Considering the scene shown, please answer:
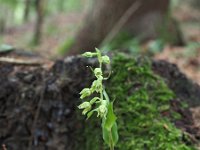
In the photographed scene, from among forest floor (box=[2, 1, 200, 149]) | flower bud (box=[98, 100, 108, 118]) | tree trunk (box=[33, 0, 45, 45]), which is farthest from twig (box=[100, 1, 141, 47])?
flower bud (box=[98, 100, 108, 118])

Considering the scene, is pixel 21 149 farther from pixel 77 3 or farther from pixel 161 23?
pixel 77 3

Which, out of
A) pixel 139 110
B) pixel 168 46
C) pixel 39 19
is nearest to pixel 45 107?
pixel 139 110

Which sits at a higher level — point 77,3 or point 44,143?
point 77,3

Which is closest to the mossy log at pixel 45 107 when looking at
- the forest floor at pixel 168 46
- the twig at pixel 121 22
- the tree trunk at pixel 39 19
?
the forest floor at pixel 168 46

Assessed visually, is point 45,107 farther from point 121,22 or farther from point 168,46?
point 168,46

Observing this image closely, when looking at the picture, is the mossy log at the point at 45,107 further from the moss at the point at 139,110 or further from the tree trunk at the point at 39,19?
the tree trunk at the point at 39,19

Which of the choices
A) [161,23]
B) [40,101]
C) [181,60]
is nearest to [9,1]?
[161,23]
